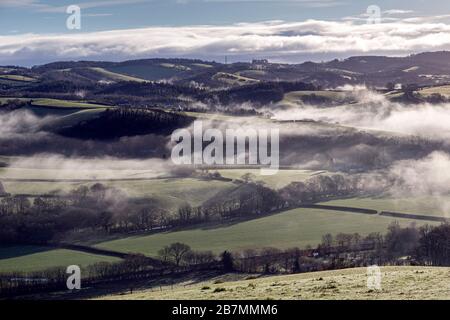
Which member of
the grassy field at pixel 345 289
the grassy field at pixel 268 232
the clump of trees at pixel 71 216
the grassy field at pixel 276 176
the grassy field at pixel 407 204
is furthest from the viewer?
the grassy field at pixel 276 176

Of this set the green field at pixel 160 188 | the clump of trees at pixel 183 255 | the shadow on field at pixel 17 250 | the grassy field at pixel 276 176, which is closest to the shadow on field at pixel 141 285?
the clump of trees at pixel 183 255

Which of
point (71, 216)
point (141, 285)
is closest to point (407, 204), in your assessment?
point (71, 216)

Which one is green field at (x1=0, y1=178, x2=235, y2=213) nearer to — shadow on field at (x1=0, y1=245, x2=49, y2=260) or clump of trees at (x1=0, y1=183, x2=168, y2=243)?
clump of trees at (x1=0, y1=183, x2=168, y2=243)

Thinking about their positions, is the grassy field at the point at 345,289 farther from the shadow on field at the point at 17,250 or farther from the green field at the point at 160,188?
the green field at the point at 160,188

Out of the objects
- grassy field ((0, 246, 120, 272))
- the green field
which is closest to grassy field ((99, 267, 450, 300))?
grassy field ((0, 246, 120, 272))

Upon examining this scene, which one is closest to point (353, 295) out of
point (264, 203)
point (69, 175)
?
point (264, 203)

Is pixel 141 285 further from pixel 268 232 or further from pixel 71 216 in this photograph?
pixel 71 216
